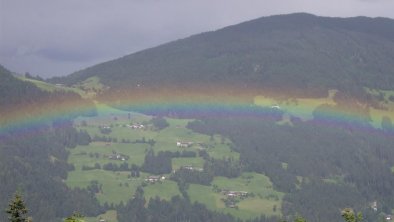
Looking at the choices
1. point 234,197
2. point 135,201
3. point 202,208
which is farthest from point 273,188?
point 135,201

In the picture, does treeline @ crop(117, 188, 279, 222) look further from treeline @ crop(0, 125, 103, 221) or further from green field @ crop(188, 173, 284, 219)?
treeline @ crop(0, 125, 103, 221)

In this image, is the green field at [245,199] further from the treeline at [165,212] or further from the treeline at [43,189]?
the treeline at [43,189]

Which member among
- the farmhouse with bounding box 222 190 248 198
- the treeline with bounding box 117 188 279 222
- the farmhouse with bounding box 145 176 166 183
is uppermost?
the farmhouse with bounding box 145 176 166 183

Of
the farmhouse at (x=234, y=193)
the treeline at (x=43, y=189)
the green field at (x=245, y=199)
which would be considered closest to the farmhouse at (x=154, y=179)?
the green field at (x=245, y=199)

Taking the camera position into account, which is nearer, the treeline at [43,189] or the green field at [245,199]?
the treeline at [43,189]

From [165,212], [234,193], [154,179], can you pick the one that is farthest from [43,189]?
[234,193]

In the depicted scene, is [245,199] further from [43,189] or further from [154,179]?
[43,189]

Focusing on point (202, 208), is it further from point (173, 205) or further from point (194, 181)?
point (194, 181)

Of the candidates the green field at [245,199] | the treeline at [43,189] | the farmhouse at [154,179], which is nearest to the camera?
the treeline at [43,189]

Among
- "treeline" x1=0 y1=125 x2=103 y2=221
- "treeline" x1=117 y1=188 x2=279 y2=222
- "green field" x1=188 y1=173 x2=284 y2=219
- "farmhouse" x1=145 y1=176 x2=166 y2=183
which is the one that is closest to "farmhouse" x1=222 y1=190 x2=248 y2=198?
"green field" x1=188 y1=173 x2=284 y2=219

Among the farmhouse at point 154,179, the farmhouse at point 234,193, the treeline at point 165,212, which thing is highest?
the farmhouse at point 154,179

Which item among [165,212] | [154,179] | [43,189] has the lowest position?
[165,212]

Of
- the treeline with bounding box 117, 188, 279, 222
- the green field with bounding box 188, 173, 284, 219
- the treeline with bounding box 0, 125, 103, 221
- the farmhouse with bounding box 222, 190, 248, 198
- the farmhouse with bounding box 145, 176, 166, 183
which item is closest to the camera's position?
the treeline with bounding box 117, 188, 279, 222

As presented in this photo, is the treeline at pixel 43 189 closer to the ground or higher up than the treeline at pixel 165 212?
higher up
